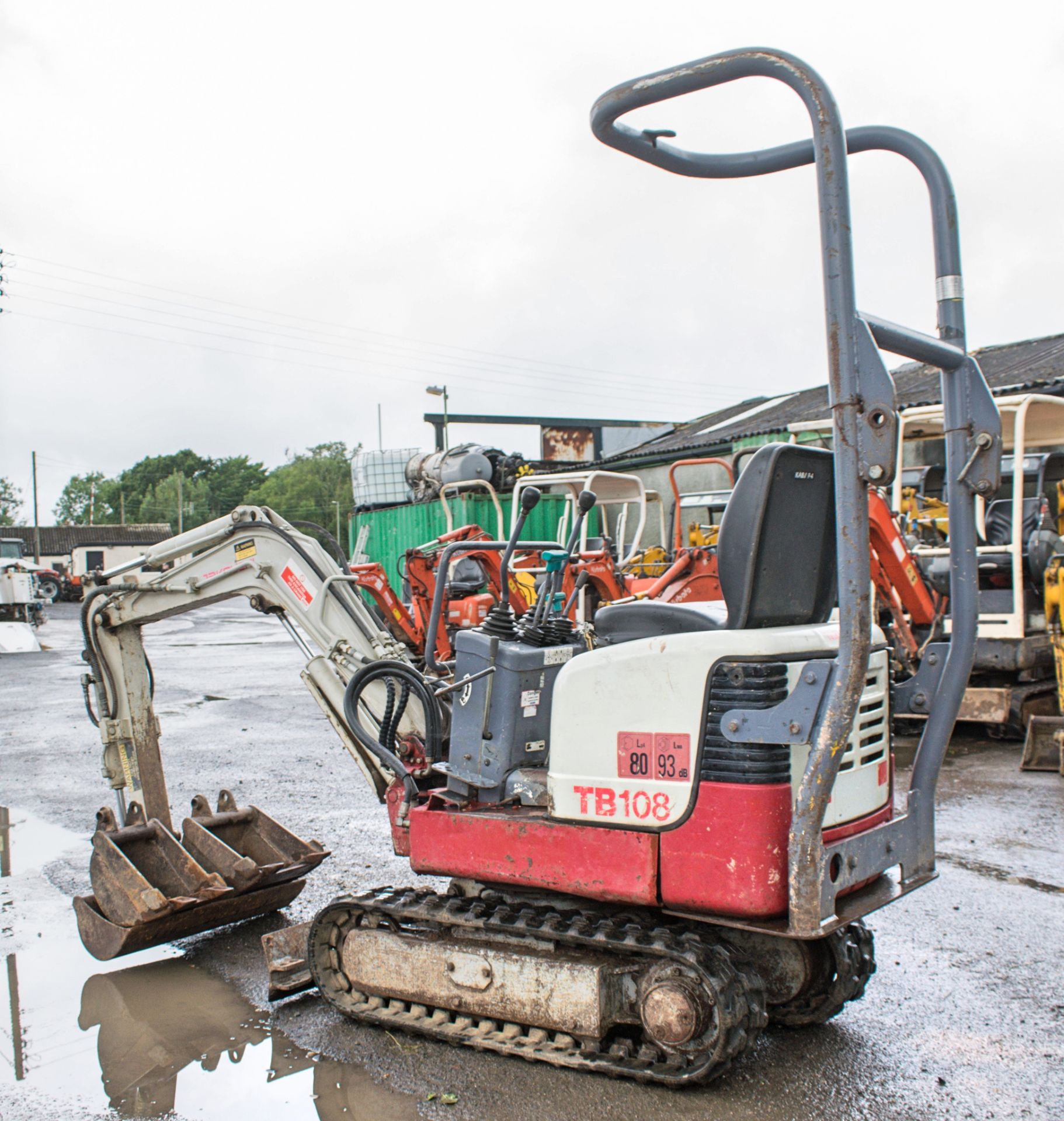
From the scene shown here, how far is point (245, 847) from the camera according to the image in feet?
17.6

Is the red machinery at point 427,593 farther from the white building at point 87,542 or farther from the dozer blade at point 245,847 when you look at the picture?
the white building at point 87,542

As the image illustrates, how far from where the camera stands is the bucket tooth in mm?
4434

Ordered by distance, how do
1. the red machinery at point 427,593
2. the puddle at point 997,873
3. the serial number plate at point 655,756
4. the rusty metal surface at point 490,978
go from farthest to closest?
1. the red machinery at point 427,593
2. the puddle at point 997,873
3. the rusty metal surface at point 490,978
4. the serial number plate at point 655,756

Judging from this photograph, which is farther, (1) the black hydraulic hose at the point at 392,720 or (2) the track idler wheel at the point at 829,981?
(1) the black hydraulic hose at the point at 392,720

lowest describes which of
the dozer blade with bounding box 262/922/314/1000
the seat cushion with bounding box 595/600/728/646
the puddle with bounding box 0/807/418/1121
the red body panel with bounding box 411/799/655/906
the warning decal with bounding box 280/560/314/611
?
the puddle with bounding box 0/807/418/1121

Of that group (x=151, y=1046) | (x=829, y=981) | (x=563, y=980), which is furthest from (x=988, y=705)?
(x=151, y=1046)

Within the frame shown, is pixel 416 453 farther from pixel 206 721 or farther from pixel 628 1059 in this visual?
pixel 628 1059

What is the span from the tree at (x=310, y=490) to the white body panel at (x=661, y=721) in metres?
72.2

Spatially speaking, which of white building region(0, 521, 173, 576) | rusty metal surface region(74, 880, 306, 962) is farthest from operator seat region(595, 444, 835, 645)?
white building region(0, 521, 173, 576)

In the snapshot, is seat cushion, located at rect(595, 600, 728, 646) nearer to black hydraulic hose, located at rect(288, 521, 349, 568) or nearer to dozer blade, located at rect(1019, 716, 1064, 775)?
black hydraulic hose, located at rect(288, 521, 349, 568)

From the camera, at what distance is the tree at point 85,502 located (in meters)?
99.1

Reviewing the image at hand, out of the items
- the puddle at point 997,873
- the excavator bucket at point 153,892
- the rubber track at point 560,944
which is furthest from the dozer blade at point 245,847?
the puddle at point 997,873

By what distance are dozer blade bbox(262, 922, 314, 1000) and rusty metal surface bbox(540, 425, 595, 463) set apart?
21.7 m

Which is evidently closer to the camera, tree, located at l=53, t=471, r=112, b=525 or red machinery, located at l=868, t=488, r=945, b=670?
red machinery, located at l=868, t=488, r=945, b=670
